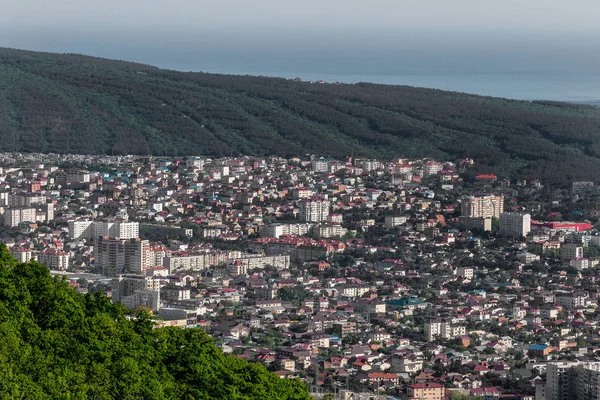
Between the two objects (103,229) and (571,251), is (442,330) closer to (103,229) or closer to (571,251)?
(571,251)

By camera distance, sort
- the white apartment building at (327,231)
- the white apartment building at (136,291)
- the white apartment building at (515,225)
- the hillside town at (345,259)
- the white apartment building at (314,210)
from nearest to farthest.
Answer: the hillside town at (345,259), the white apartment building at (136,291), the white apartment building at (327,231), the white apartment building at (515,225), the white apartment building at (314,210)

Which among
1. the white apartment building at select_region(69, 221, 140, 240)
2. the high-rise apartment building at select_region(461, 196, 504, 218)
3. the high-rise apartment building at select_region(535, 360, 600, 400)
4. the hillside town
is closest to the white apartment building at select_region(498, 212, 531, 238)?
the hillside town

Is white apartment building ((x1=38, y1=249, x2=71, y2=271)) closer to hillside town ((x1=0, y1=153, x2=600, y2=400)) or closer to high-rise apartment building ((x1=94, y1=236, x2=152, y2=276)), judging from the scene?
hillside town ((x1=0, y1=153, x2=600, y2=400))

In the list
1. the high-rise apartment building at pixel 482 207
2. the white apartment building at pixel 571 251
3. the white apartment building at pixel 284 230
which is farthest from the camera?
the high-rise apartment building at pixel 482 207

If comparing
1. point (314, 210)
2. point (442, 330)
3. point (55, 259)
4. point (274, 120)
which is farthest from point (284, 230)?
point (274, 120)

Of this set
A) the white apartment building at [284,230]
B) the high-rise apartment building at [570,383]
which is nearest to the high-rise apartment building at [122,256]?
the white apartment building at [284,230]

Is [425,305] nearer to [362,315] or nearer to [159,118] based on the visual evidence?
[362,315]

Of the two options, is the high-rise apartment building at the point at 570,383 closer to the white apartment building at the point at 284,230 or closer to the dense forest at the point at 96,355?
the dense forest at the point at 96,355
